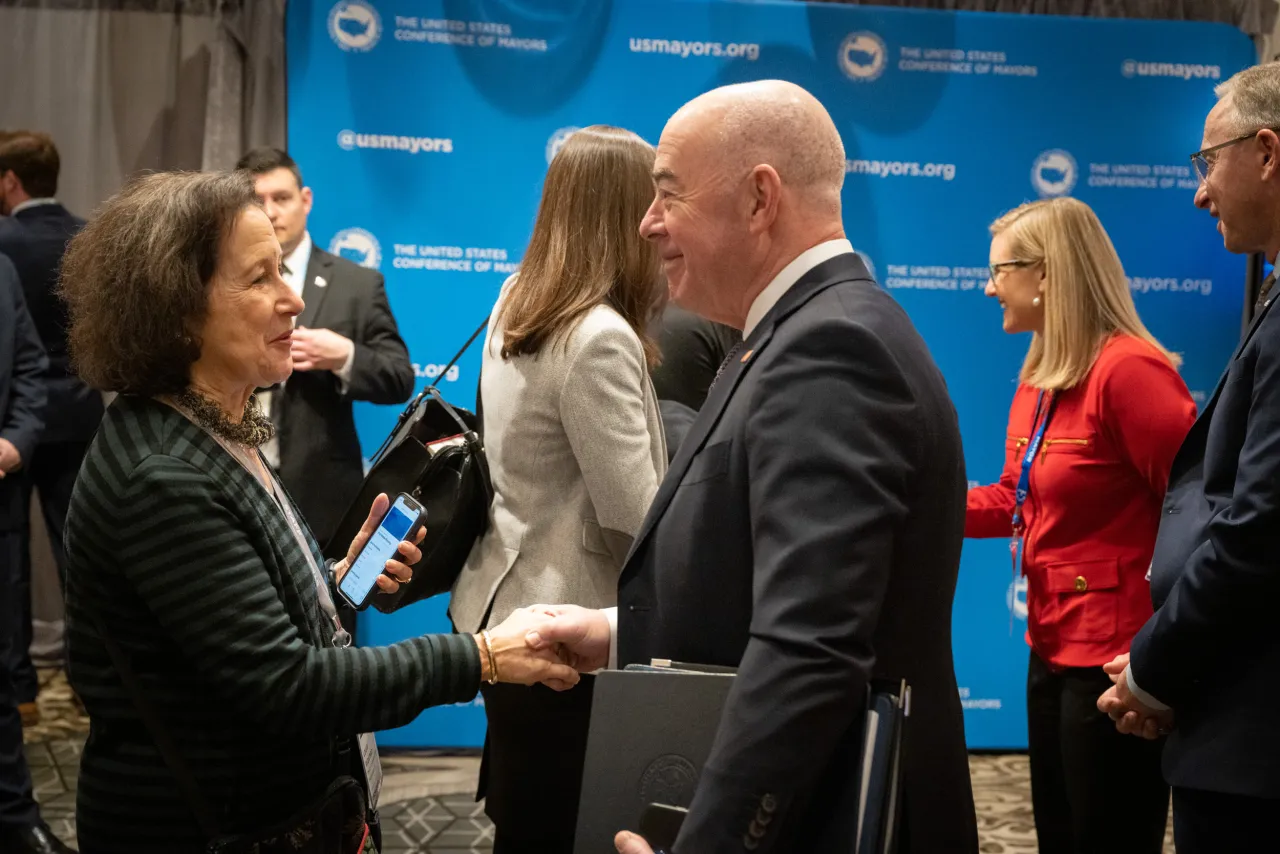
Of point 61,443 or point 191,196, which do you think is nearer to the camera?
point 191,196

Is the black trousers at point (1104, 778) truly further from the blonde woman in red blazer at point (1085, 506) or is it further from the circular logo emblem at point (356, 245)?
the circular logo emblem at point (356, 245)

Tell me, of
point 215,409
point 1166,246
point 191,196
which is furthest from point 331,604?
point 1166,246

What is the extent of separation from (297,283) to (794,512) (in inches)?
120

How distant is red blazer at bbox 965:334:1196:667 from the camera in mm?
2717

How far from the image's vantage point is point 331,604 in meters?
1.84

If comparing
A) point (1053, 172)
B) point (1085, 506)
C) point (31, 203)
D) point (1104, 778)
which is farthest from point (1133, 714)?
point (31, 203)

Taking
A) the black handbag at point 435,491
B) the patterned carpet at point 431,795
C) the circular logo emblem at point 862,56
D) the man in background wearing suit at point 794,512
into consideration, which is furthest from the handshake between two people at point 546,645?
the circular logo emblem at point 862,56

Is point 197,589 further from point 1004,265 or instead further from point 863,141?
point 863,141

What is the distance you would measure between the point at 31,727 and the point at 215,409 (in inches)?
146

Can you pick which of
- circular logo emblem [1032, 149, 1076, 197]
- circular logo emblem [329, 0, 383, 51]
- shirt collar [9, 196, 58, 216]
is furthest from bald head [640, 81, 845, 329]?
shirt collar [9, 196, 58, 216]

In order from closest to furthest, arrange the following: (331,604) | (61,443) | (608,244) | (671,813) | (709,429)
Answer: (671,813) < (709,429) < (331,604) < (608,244) < (61,443)

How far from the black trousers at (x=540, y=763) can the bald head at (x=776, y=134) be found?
1042 mm

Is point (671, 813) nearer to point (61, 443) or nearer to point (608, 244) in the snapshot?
point (608, 244)

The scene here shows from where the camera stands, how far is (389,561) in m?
2.09
